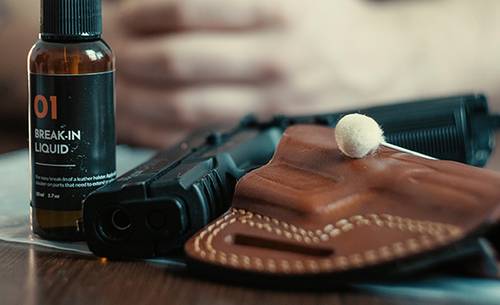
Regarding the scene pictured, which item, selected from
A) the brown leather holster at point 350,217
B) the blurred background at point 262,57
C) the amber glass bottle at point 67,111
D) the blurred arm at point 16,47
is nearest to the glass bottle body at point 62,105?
the amber glass bottle at point 67,111

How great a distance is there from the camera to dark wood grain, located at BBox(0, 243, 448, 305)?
450 millimetres

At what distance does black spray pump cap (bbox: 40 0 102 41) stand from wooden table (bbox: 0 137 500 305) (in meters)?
0.14

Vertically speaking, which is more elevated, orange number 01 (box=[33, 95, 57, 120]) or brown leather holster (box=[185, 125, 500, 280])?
orange number 01 (box=[33, 95, 57, 120])

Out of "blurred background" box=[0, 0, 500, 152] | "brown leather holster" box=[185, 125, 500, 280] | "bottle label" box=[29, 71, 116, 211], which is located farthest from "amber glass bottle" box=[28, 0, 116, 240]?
"blurred background" box=[0, 0, 500, 152]

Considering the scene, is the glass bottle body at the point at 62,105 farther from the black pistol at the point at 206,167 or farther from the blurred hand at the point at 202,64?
the blurred hand at the point at 202,64

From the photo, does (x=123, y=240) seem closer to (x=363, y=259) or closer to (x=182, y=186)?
(x=182, y=186)

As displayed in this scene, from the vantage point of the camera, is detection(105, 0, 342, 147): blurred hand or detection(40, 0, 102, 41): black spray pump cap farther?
detection(105, 0, 342, 147): blurred hand

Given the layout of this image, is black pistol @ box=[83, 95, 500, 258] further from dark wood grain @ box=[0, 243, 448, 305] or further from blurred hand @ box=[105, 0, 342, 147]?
blurred hand @ box=[105, 0, 342, 147]

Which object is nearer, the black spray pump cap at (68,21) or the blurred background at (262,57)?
the black spray pump cap at (68,21)

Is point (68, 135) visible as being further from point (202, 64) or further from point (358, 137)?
point (202, 64)

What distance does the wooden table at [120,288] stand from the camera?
0.45 meters

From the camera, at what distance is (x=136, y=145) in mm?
999

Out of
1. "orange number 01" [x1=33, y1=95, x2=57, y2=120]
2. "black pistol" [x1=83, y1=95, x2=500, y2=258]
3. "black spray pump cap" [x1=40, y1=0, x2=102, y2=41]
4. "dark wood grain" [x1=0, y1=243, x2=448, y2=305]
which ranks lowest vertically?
"dark wood grain" [x1=0, y1=243, x2=448, y2=305]

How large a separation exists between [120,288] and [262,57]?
1.86 ft
